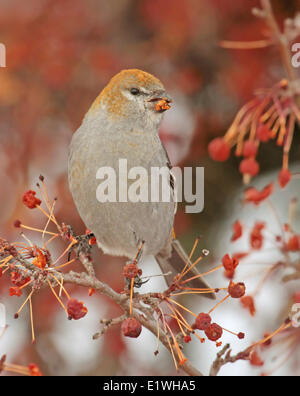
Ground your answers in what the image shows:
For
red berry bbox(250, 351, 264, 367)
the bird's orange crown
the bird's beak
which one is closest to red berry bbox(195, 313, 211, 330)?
red berry bbox(250, 351, 264, 367)

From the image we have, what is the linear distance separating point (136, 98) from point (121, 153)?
16.3 inches

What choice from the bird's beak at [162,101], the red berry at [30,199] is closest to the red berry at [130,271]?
the red berry at [30,199]

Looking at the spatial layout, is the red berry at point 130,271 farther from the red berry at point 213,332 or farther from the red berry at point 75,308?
the red berry at point 213,332

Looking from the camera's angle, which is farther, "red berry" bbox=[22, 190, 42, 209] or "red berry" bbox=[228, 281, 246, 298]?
"red berry" bbox=[22, 190, 42, 209]

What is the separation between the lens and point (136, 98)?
3.57m

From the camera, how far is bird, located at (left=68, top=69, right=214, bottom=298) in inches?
135

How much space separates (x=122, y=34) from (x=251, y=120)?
251 cm

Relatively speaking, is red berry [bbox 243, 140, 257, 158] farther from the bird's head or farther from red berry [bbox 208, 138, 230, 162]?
the bird's head

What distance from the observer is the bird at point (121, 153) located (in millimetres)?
3420

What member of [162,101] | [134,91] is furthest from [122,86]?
[162,101]

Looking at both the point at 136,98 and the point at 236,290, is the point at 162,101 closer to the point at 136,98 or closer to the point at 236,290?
the point at 136,98

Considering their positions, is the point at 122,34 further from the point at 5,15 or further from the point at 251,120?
the point at 251,120

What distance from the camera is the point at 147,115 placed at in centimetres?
357
